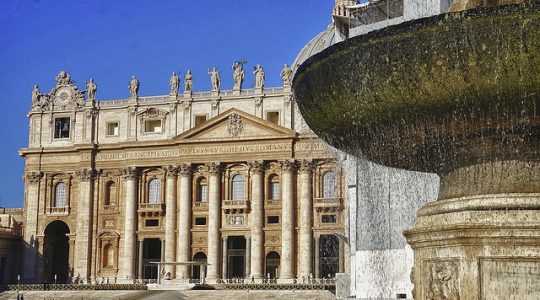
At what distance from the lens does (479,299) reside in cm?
587

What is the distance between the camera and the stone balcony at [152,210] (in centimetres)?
5812

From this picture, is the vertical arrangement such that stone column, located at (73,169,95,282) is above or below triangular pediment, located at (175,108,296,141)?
below

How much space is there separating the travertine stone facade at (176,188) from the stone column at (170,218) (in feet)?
0.30

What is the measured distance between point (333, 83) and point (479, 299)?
74.4 inches

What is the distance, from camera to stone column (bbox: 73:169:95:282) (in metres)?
59.0

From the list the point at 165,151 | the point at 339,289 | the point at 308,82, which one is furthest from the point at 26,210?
the point at 308,82

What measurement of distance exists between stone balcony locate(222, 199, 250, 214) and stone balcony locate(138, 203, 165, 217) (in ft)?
14.6

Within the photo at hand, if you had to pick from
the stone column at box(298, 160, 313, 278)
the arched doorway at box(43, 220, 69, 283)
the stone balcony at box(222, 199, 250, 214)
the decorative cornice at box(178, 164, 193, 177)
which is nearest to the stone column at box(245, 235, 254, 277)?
the stone balcony at box(222, 199, 250, 214)

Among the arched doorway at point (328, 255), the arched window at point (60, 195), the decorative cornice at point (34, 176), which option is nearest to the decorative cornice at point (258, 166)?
the arched doorway at point (328, 255)

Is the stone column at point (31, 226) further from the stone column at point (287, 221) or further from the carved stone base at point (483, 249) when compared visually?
the carved stone base at point (483, 249)

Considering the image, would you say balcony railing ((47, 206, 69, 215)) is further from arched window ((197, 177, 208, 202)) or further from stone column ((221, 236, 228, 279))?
stone column ((221, 236, 228, 279))

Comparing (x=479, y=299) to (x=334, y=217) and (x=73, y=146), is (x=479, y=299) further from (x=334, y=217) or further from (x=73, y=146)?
(x=73, y=146)

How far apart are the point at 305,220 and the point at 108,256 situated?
573 inches

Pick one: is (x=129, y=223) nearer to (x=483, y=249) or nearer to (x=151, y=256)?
(x=151, y=256)
